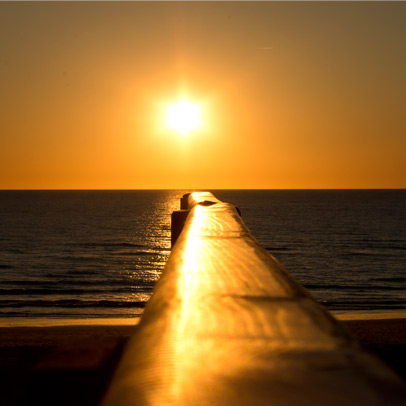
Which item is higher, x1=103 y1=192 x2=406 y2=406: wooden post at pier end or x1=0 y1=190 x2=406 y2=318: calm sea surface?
x1=0 y1=190 x2=406 y2=318: calm sea surface

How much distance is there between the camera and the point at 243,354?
0.91m

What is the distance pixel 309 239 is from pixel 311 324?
209ft

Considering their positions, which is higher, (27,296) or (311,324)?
(27,296)

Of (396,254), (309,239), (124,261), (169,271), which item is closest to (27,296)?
(124,261)

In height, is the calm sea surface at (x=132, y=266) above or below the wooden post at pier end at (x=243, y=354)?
above

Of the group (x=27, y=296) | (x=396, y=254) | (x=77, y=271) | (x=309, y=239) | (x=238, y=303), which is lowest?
(x=238, y=303)

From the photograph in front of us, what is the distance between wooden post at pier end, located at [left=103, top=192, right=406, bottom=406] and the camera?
2.44ft

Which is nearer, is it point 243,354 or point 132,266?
point 243,354

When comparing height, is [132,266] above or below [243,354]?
above

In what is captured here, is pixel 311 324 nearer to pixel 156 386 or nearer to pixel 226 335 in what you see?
pixel 226 335

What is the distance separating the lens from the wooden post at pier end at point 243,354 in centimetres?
74

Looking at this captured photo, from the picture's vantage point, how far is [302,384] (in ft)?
2.59

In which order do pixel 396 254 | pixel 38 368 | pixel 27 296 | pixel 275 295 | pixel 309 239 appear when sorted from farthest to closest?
pixel 309 239 → pixel 396 254 → pixel 27 296 → pixel 275 295 → pixel 38 368

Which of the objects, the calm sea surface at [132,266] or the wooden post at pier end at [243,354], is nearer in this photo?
the wooden post at pier end at [243,354]
